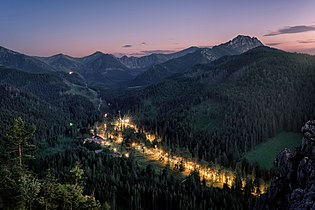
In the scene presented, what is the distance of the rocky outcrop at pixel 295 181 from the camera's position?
3516cm

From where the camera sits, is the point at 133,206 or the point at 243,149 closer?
the point at 133,206

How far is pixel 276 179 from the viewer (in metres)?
45.4

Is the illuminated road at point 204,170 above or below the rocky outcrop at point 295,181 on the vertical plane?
below

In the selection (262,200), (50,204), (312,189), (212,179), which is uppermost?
(312,189)

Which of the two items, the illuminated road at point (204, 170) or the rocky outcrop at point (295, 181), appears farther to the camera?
the illuminated road at point (204, 170)

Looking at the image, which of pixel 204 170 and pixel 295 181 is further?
pixel 204 170

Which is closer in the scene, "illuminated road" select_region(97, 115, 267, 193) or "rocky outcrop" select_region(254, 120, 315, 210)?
"rocky outcrop" select_region(254, 120, 315, 210)

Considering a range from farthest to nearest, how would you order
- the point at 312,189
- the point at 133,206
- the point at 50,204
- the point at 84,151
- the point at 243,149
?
the point at 243,149, the point at 84,151, the point at 133,206, the point at 50,204, the point at 312,189

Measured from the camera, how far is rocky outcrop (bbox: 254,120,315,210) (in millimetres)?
35156

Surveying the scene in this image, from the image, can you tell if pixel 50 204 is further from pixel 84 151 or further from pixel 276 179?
pixel 84 151

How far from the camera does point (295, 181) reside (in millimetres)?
40875

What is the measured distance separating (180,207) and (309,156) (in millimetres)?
77209

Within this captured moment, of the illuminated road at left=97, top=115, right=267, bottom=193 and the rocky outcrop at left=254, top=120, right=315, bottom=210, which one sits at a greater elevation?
the rocky outcrop at left=254, top=120, right=315, bottom=210

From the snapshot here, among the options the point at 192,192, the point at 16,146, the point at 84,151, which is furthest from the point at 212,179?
the point at 16,146
